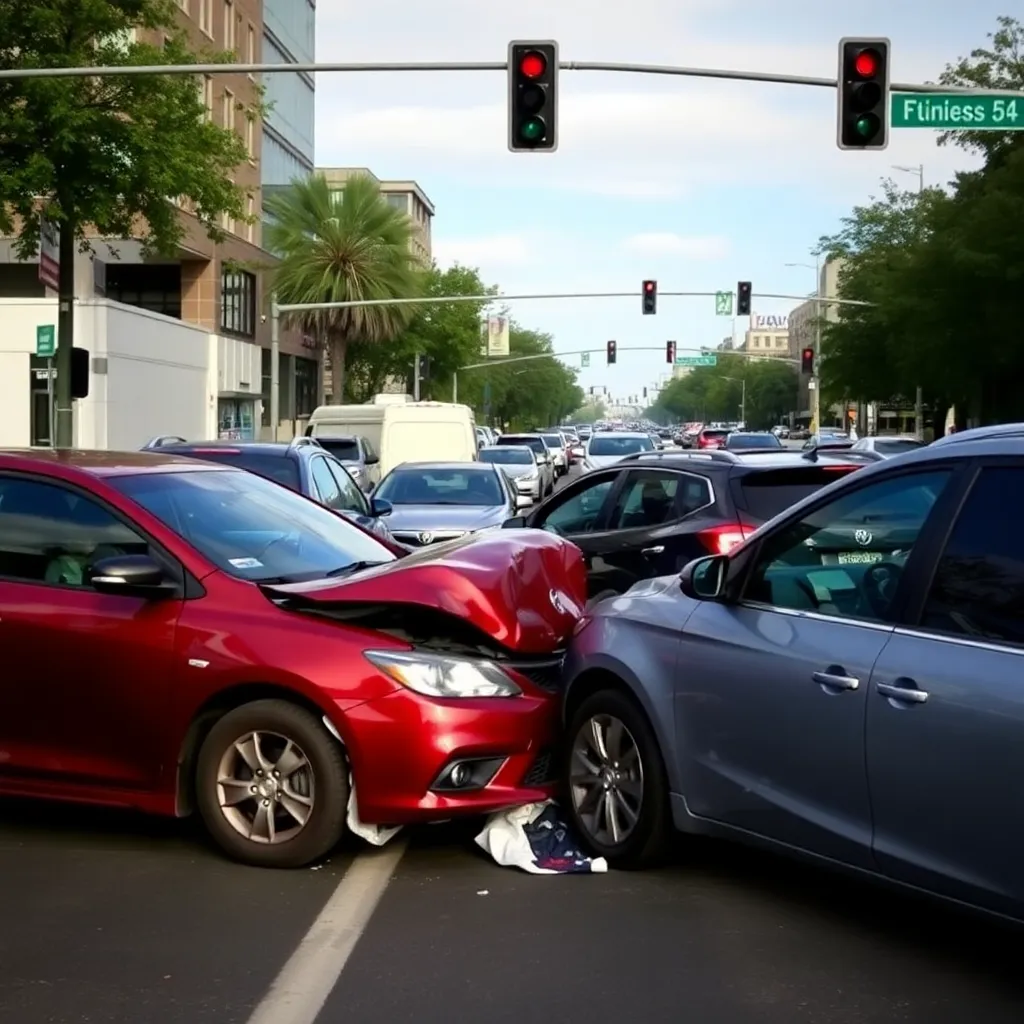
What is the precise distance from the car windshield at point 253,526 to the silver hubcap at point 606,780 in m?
1.46

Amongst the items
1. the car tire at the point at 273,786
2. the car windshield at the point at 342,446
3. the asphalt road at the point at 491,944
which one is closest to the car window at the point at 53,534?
the car tire at the point at 273,786

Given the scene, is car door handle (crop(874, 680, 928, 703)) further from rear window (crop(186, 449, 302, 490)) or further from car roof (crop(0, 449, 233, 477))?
rear window (crop(186, 449, 302, 490))

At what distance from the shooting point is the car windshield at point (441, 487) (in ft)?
62.8

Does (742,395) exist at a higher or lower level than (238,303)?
lower

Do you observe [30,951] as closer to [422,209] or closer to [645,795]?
[645,795]

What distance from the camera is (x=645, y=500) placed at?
1130cm

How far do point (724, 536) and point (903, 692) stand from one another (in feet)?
18.3

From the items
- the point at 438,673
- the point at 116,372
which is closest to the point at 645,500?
the point at 438,673

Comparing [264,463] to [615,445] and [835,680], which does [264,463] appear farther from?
[615,445]

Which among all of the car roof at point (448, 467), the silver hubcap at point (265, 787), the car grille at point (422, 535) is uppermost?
the car roof at point (448, 467)

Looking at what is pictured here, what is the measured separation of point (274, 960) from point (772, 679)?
1867 millimetres

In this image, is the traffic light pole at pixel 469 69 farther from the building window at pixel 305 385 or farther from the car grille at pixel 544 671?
the building window at pixel 305 385

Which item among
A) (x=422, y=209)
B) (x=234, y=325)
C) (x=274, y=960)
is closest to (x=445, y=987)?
(x=274, y=960)

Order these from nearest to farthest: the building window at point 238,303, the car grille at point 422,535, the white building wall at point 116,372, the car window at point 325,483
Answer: the car window at point 325,483
the car grille at point 422,535
the white building wall at point 116,372
the building window at point 238,303
